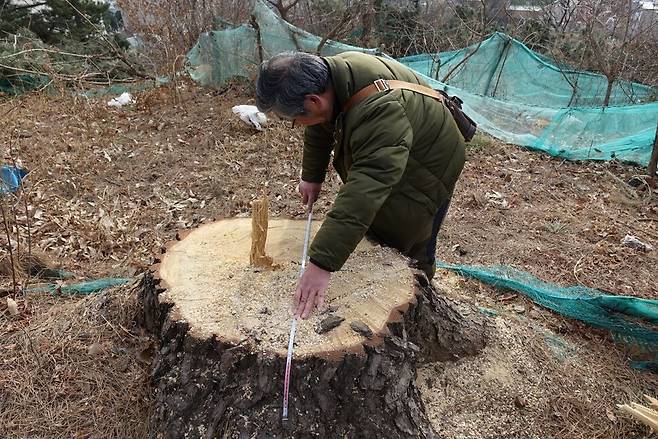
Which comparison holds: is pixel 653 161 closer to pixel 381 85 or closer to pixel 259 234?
pixel 381 85

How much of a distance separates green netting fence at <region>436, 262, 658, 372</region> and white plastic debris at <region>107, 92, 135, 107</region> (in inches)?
194

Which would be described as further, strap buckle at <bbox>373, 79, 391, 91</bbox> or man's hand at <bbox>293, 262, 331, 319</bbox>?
strap buckle at <bbox>373, 79, 391, 91</bbox>

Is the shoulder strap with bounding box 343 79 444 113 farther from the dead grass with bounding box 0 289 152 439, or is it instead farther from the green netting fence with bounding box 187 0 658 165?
the green netting fence with bounding box 187 0 658 165

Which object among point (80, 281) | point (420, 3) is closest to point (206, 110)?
point (80, 281)

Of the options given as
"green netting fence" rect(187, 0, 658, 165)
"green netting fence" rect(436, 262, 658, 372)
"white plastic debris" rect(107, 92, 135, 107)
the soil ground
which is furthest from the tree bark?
"white plastic debris" rect(107, 92, 135, 107)

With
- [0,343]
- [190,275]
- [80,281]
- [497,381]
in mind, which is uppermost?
[190,275]

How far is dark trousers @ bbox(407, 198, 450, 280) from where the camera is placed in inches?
91.4

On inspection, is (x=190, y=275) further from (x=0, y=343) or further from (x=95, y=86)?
(x=95, y=86)

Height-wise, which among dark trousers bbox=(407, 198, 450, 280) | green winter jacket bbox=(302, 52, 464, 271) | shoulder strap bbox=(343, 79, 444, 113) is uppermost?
shoulder strap bbox=(343, 79, 444, 113)

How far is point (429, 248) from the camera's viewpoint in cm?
246

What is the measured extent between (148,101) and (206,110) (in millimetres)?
753

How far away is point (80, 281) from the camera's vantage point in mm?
2930

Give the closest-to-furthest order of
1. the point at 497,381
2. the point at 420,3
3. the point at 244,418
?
the point at 244,418 → the point at 497,381 → the point at 420,3

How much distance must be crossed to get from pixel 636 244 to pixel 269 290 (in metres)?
3.11
